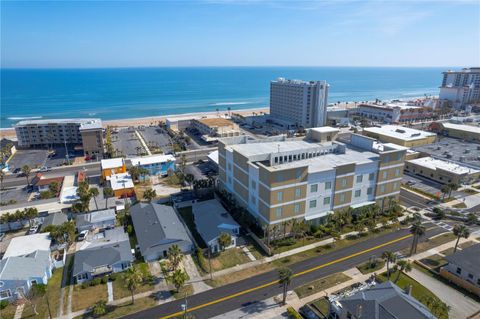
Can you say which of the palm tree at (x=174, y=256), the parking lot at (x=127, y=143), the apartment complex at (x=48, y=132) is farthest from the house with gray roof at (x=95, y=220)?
the apartment complex at (x=48, y=132)

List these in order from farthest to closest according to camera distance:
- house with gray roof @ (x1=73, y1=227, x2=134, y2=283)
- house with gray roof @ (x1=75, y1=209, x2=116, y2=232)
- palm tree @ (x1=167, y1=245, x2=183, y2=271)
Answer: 1. house with gray roof @ (x1=75, y1=209, x2=116, y2=232)
2. house with gray roof @ (x1=73, y1=227, x2=134, y2=283)
3. palm tree @ (x1=167, y1=245, x2=183, y2=271)

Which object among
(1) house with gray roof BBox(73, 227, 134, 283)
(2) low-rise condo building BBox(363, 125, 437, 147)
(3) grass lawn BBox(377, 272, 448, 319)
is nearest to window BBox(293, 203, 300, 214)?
(3) grass lawn BBox(377, 272, 448, 319)

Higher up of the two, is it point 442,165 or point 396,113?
point 396,113

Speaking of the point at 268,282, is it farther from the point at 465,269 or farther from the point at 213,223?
the point at 465,269

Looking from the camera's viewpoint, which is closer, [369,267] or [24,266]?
[24,266]

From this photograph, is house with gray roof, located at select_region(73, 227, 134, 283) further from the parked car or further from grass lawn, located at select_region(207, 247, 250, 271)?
grass lawn, located at select_region(207, 247, 250, 271)

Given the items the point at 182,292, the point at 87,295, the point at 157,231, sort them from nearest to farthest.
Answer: the point at 87,295
the point at 182,292
the point at 157,231

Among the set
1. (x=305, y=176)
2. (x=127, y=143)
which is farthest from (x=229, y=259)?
(x=127, y=143)
